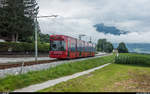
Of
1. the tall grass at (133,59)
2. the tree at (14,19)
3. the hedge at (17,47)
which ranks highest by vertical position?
the tree at (14,19)

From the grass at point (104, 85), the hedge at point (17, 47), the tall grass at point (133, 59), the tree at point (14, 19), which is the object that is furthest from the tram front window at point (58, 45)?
the tree at point (14, 19)

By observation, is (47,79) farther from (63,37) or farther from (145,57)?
(145,57)

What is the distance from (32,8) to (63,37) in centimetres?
2895

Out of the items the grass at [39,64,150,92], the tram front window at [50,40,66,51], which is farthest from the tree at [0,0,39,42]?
the grass at [39,64,150,92]

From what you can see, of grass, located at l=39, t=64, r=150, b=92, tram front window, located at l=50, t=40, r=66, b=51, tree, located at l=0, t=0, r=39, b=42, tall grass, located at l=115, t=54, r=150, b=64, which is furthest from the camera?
tree, located at l=0, t=0, r=39, b=42

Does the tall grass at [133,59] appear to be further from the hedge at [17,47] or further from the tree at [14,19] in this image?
the tree at [14,19]

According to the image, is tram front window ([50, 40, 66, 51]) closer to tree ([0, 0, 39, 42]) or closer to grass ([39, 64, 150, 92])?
grass ([39, 64, 150, 92])

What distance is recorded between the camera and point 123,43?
116438 millimetres

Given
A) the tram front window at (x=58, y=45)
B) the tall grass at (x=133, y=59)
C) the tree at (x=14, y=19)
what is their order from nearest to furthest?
1. the tall grass at (x=133, y=59)
2. the tram front window at (x=58, y=45)
3. the tree at (x=14, y=19)

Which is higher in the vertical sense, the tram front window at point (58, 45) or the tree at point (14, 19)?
the tree at point (14, 19)

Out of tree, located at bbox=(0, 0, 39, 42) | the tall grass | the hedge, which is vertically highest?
tree, located at bbox=(0, 0, 39, 42)

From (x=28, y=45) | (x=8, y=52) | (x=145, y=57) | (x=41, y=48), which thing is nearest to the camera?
(x=145, y=57)

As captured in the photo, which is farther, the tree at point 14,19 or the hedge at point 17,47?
the tree at point 14,19

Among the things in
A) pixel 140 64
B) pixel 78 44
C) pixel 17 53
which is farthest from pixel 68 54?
pixel 17 53
